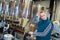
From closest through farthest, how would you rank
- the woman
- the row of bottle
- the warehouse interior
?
the woman < the warehouse interior < the row of bottle

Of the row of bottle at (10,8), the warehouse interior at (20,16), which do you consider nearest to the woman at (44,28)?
the warehouse interior at (20,16)

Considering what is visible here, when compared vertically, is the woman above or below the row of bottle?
below

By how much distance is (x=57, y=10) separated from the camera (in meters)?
2.77

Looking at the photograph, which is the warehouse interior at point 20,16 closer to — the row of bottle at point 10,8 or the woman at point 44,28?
the row of bottle at point 10,8

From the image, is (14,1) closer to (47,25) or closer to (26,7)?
(26,7)

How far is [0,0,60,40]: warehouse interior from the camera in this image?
2.80 m

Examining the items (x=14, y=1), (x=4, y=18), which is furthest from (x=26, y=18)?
(x=4, y=18)

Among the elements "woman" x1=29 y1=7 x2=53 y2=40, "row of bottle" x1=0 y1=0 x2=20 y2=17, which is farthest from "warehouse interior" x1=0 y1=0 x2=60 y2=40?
"woman" x1=29 y1=7 x2=53 y2=40

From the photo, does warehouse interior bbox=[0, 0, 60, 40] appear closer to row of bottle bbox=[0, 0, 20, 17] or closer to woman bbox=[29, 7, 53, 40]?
row of bottle bbox=[0, 0, 20, 17]

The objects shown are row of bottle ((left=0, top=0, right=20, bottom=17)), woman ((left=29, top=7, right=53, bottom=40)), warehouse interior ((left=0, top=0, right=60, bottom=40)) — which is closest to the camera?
woman ((left=29, top=7, right=53, bottom=40))

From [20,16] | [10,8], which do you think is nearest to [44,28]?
[20,16]

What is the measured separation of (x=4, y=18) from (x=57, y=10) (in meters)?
1.84

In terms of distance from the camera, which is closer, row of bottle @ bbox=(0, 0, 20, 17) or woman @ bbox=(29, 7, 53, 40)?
woman @ bbox=(29, 7, 53, 40)

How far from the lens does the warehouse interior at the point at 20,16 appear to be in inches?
110
